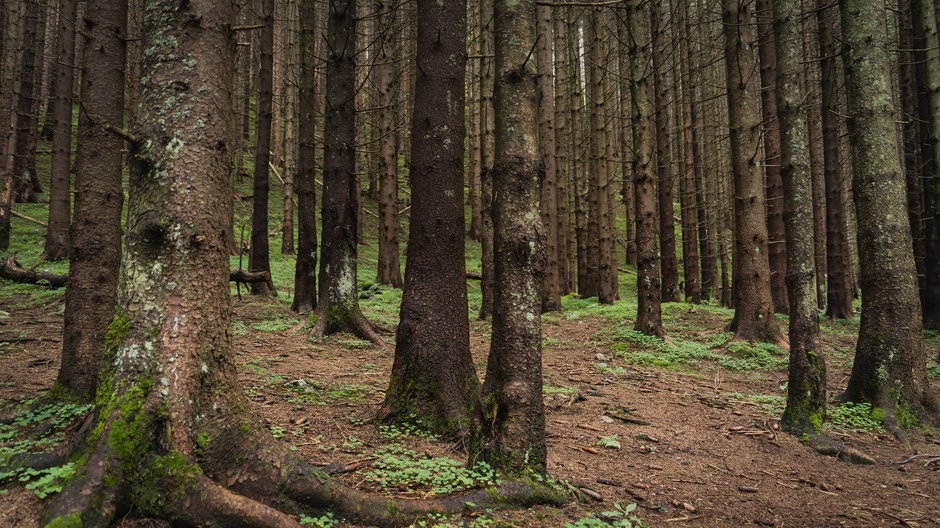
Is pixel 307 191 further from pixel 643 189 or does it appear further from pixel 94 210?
pixel 643 189

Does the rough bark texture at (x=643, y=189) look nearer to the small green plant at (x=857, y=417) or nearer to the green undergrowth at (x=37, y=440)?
the small green plant at (x=857, y=417)

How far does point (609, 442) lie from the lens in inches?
202

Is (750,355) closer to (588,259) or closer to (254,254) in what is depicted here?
(588,259)

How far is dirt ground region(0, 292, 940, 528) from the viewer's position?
382 centimetres

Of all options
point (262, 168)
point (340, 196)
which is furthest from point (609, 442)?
point (262, 168)

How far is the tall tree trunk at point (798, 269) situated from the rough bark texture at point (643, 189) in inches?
184

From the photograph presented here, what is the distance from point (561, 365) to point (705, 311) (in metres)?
7.00

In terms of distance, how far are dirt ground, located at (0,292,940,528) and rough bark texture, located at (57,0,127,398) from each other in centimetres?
75

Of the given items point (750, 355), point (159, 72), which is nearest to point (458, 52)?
point (159, 72)

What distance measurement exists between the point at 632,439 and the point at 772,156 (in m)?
9.65

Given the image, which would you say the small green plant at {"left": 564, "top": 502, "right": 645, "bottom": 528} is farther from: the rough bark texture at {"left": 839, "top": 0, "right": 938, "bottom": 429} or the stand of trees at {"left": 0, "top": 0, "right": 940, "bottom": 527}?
the rough bark texture at {"left": 839, "top": 0, "right": 938, "bottom": 429}

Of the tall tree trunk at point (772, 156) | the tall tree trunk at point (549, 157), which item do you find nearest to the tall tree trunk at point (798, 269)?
the tall tree trunk at point (772, 156)

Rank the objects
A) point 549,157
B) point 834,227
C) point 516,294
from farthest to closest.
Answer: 1. point 834,227
2. point 549,157
3. point 516,294

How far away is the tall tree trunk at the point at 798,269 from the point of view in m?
5.34
